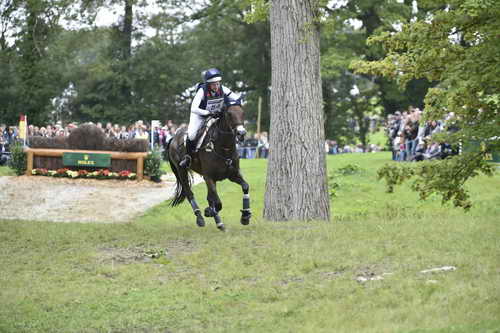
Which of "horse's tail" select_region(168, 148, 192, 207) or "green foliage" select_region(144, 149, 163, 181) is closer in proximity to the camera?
"horse's tail" select_region(168, 148, 192, 207)

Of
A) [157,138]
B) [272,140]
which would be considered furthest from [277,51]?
[157,138]

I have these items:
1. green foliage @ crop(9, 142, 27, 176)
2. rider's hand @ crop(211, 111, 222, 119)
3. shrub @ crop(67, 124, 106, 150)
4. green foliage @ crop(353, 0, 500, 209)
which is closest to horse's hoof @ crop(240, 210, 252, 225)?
rider's hand @ crop(211, 111, 222, 119)

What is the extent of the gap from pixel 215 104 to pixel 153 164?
16.0m

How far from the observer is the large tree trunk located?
15406 mm

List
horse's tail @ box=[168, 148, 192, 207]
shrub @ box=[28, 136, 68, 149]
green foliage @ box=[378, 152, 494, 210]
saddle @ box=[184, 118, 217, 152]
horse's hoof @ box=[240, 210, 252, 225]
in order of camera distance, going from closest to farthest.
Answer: green foliage @ box=[378, 152, 494, 210], horse's hoof @ box=[240, 210, 252, 225], saddle @ box=[184, 118, 217, 152], horse's tail @ box=[168, 148, 192, 207], shrub @ box=[28, 136, 68, 149]

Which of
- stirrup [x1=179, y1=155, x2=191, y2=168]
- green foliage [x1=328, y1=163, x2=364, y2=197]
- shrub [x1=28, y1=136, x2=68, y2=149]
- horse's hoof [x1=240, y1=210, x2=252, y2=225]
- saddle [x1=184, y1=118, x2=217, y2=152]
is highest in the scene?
saddle [x1=184, y1=118, x2=217, y2=152]

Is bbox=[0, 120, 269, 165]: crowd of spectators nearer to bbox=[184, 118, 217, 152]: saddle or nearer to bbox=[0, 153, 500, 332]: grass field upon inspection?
bbox=[184, 118, 217, 152]: saddle

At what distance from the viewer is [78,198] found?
2608 centimetres

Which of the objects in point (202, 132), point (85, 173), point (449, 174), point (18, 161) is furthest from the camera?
point (18, 161)

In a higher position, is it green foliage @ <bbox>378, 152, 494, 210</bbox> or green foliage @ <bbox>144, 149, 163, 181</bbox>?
green foliage @ <bbox>378, 152, 494, 210</bbox>

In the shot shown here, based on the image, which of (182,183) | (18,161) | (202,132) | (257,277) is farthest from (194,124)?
(18,161)

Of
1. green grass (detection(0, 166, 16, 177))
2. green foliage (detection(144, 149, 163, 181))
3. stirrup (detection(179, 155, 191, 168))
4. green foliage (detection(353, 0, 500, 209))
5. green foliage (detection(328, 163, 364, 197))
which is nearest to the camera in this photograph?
green foliage (detection(353, 0, 500, 209))

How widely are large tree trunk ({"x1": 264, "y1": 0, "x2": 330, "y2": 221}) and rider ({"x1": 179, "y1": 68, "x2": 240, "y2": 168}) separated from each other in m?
1.61

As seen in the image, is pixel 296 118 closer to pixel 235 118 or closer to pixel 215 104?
pixel 215 104
